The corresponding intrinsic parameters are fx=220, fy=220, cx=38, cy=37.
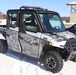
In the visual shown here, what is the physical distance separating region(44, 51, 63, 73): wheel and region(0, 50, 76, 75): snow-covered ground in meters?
0.16

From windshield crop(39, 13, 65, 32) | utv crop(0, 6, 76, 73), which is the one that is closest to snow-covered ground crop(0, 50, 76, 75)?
utv crop(0, 6, 76, 73)

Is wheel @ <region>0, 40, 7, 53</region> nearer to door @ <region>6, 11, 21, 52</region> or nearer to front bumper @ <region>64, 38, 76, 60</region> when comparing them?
door @ <region>6, 11, 21, 52</region>

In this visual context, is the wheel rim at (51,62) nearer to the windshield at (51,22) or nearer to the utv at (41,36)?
the utv at (41,36)

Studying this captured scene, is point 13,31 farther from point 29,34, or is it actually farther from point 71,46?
point 71,46

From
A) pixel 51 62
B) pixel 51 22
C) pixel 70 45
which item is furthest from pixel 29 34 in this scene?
pixel 70 45

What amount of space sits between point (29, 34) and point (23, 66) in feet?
3.41

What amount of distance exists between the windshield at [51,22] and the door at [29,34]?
28 centimetres

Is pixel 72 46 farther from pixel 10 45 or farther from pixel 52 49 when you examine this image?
pixel 10 45

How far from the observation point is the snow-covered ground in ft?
21.1

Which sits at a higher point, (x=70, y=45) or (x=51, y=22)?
(x=51, y=22)

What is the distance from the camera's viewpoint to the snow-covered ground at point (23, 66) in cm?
642

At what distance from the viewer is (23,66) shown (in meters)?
7.03

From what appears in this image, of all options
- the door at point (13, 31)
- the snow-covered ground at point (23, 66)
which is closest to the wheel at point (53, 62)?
the snow-covered ground at point (23, 66)

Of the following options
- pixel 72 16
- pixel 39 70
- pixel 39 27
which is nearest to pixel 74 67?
pixel 39 70
